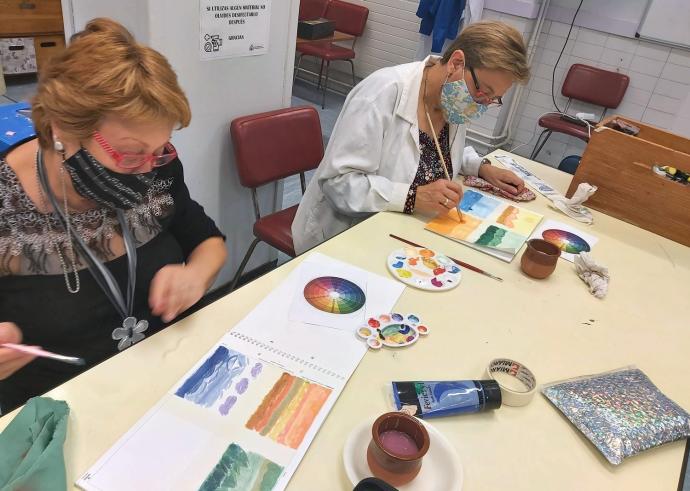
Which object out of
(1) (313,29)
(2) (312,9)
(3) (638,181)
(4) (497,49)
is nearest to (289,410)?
(4) (497,49)

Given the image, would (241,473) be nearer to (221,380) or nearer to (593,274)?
(221,380)

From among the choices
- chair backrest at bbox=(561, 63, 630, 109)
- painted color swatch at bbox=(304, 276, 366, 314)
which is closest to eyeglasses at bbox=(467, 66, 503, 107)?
painted color swatch at bbox=(304, 276, 366, 314)

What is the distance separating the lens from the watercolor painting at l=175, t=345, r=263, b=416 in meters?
0.88

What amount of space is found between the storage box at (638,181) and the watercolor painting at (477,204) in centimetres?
38

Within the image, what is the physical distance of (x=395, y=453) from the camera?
78 centimetres

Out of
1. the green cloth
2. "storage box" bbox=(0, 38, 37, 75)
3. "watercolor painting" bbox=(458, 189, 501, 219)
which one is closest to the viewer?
the green cloth

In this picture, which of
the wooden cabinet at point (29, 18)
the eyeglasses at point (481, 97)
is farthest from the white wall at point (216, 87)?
the wooden cabinet at point (29, 18)

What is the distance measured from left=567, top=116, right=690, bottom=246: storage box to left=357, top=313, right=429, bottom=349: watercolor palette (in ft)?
3.70

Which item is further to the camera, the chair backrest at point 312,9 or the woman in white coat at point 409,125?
the chair backrest at point 312,9

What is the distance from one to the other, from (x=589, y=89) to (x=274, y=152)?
3.06m

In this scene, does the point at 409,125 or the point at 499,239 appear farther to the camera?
the point at 409,125

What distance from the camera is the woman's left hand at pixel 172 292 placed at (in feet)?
3.35

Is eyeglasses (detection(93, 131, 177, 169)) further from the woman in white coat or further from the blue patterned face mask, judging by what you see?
the blue patterned face mask

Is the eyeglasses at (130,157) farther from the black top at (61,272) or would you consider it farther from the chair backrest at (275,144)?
the chair backrest at (275,144)
